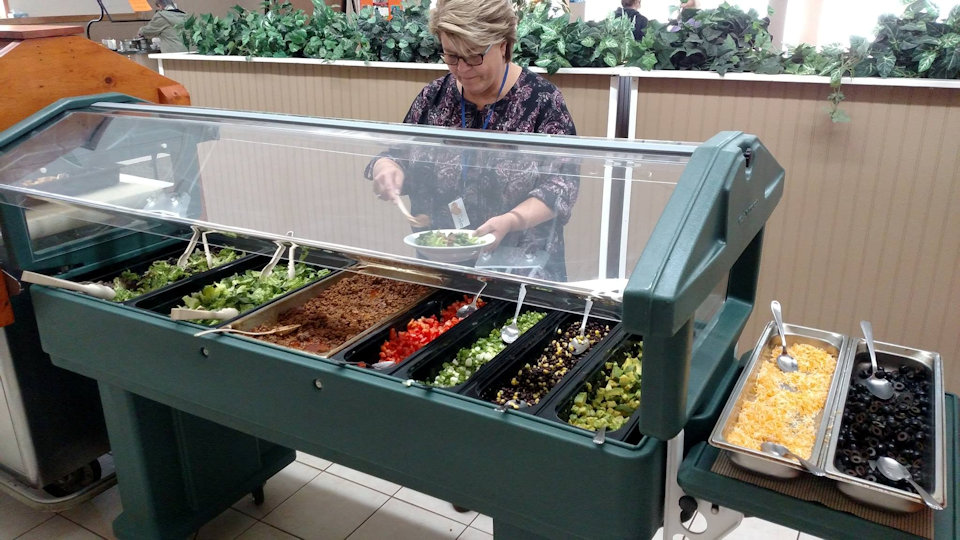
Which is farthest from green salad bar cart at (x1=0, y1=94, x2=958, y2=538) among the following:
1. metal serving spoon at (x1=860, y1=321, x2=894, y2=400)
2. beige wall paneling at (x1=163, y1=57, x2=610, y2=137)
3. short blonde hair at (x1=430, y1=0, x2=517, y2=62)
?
beige wall paneling at (x1=163, y1=57, x2=610, y2=137)

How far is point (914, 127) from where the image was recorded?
118 inches

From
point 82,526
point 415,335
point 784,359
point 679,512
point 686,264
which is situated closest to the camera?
point 686,264

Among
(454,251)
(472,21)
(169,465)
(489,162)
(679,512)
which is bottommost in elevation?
(169,465)

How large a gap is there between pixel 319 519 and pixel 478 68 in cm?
171

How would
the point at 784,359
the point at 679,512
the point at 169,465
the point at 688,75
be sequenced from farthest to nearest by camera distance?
1. the point at 688,75
2. the point at 169,465
3. the point at 784,359
4. the point at 679,512

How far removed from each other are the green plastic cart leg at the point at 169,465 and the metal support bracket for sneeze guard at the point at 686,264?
1.63 metres

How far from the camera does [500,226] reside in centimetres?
148

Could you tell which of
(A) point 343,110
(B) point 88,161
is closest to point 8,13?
(A) point 343,110

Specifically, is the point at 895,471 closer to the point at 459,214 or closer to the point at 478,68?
the point at 459,214

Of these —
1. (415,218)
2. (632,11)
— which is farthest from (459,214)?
(632,11)

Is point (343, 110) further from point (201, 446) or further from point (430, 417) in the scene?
point (430, 417)

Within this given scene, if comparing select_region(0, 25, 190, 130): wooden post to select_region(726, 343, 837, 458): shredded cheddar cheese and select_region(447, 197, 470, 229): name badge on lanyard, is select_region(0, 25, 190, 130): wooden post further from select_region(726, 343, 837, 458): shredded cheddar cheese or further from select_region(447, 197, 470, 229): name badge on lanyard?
select_region(726, 343, 837, 458): shredded cheddar cheese

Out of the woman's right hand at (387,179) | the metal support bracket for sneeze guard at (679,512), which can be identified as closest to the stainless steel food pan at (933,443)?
the metal support bracket for sneeze guard at (679,512)

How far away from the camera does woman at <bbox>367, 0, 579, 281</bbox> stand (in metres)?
1.48
